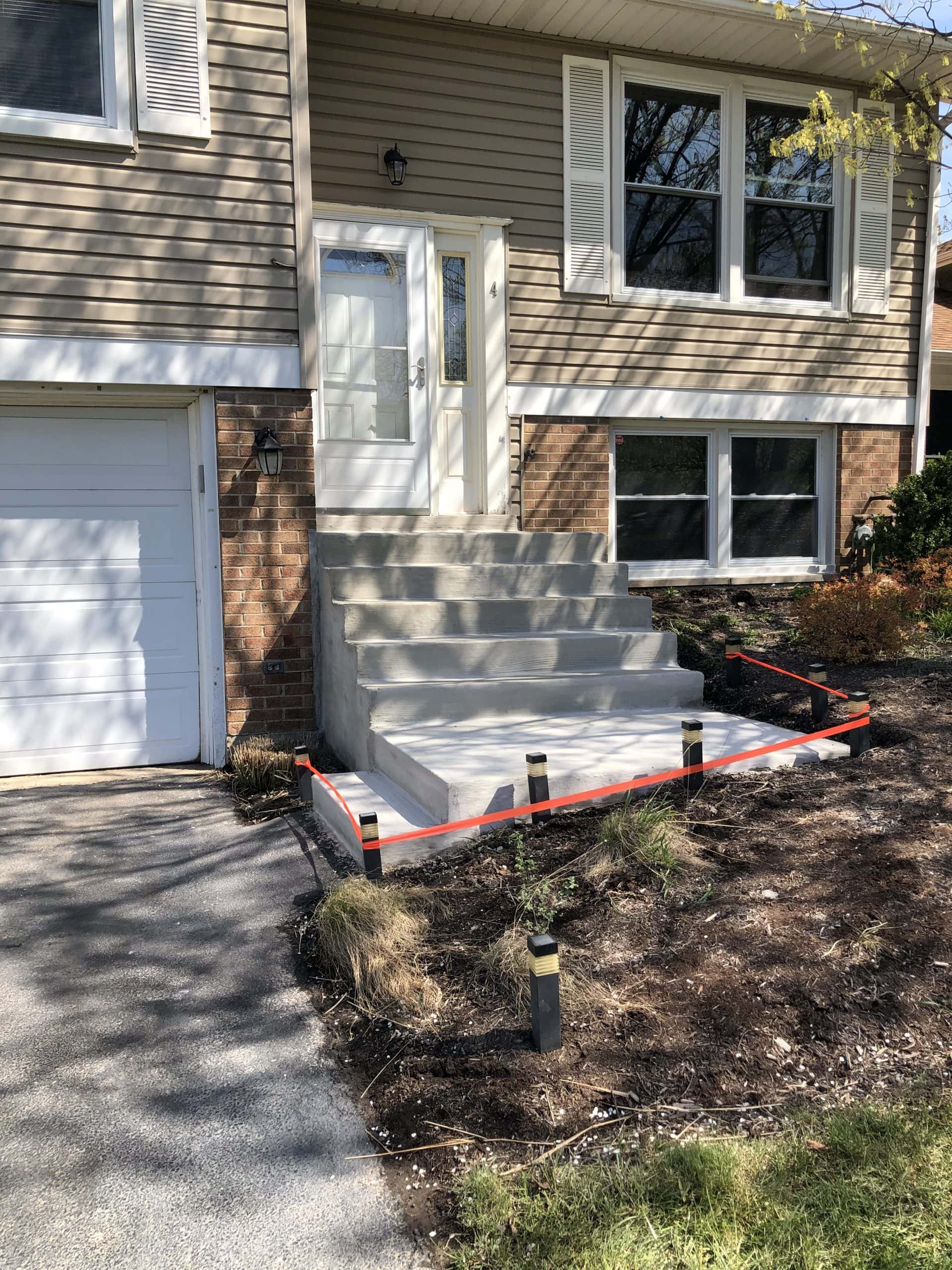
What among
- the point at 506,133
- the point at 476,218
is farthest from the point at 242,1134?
the point at 506,133

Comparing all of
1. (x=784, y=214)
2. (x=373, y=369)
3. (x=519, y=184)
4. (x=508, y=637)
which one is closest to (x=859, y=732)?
(x=508, y=637)

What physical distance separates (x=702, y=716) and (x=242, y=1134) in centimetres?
392

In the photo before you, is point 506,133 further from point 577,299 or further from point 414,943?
point 414,943

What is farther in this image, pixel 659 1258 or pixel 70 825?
pixel 70 825

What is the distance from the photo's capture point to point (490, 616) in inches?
251

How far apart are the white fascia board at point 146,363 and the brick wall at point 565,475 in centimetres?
246

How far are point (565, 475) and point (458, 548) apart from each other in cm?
181

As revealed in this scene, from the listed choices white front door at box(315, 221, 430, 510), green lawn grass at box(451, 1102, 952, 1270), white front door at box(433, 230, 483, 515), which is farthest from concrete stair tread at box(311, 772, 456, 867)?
white front door at box(433, 230, 483, 515)

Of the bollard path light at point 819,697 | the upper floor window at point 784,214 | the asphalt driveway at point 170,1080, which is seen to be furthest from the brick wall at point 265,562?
the upper floor window at point 784,214

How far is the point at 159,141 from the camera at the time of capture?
6.09m

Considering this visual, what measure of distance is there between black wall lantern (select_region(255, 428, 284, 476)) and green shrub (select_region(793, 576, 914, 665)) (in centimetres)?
386

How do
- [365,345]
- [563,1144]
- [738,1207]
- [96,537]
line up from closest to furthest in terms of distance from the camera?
[738,1207] → [563,1144] → [96,537] → [365,345]

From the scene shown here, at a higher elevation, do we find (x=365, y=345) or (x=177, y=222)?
(x=177, y=222)

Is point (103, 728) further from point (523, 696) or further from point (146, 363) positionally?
point (523, 696)
